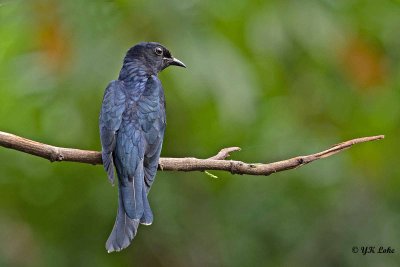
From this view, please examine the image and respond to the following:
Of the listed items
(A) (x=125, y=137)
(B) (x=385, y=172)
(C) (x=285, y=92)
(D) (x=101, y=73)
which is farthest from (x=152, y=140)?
(B) (x=385, y=172)

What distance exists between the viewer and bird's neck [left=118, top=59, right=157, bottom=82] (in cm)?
558

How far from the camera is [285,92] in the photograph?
18.9 ft

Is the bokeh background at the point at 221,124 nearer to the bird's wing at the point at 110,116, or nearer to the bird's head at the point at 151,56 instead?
the bird's wing at the point at 110,116

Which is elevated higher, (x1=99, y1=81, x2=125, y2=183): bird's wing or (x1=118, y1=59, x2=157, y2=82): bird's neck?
(x1=118, y1=59, x2=157, y2=82): bird's neck

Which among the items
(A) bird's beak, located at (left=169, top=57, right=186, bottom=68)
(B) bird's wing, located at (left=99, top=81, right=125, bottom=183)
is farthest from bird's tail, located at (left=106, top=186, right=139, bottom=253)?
(A) bird's beak, located at (left=169, top=57, right=186, bottom=68)

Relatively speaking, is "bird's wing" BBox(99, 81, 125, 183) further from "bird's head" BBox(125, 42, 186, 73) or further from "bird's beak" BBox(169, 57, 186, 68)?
"bird's head" BBox(125, 42, 186, 73)

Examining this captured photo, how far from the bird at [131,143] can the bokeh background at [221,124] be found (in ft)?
0.41

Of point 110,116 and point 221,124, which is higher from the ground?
point 221,124

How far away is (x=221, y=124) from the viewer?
4898 millimetres

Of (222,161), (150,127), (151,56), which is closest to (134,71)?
(151,56)

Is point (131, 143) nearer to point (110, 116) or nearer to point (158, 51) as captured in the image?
point (110, 116)

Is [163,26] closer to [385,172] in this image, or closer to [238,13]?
[238,13]

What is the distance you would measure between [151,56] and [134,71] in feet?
0.54

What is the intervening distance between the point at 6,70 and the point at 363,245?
2.75 m
